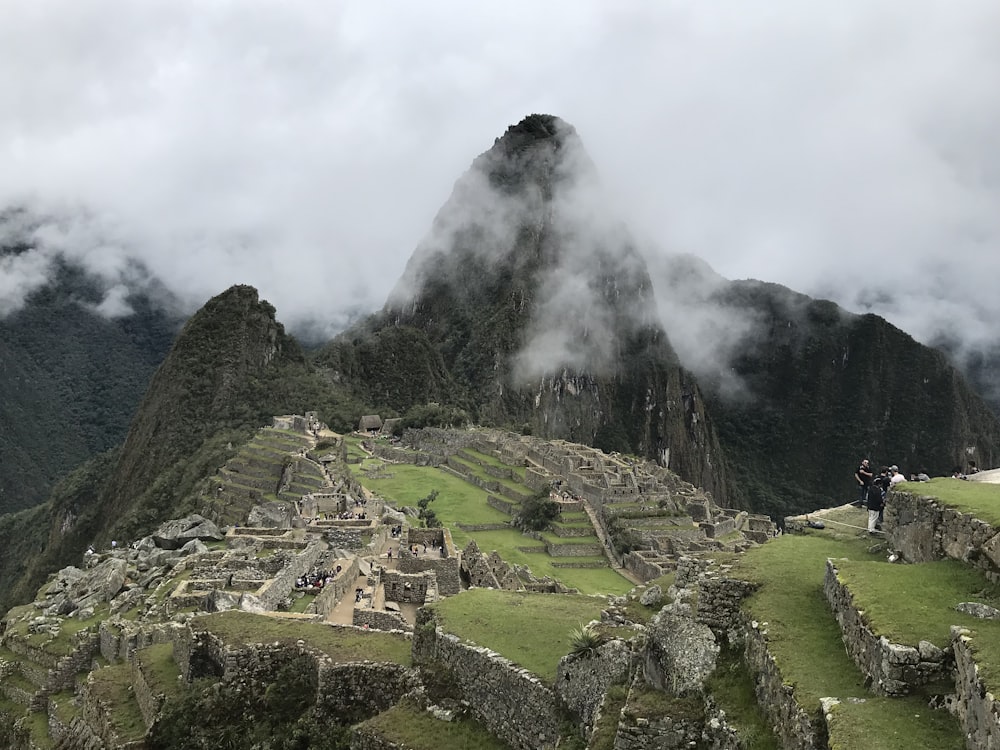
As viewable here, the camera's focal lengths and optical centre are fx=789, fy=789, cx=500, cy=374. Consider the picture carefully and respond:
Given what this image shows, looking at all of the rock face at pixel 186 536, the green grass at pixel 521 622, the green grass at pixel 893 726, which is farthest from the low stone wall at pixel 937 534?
the rock face at pixel 186 536

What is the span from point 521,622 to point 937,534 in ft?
18.1

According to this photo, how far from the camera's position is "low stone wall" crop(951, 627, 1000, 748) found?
4895 mm

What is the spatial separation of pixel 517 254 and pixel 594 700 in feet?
604

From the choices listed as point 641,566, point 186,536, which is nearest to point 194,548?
point 186,536

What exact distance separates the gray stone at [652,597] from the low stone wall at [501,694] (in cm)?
187

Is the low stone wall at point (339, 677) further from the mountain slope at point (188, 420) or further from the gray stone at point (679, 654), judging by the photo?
the mountain slope at point (188, 420)

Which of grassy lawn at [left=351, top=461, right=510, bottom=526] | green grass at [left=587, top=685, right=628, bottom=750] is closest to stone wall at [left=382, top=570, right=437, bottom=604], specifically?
green grass at [left=587, top=685, right=628, bottom=750]

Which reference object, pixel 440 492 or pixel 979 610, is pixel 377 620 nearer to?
pixel 979 610

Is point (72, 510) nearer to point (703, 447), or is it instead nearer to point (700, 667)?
point (700, 667)

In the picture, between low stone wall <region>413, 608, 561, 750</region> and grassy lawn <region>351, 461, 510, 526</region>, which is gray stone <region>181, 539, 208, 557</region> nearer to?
low stone wall <region>413, 608, 561, 750</region>

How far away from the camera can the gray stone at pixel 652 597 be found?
33.6ft

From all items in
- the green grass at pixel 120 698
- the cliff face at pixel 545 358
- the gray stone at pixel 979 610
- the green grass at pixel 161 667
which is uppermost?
the cliff face at pixel 545 358

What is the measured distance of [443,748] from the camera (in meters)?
9.27

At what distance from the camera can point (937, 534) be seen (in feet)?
28.3
